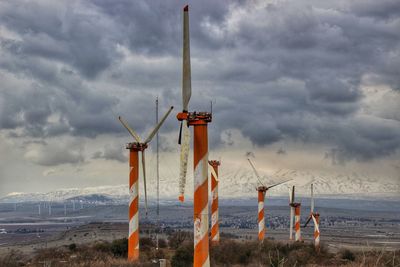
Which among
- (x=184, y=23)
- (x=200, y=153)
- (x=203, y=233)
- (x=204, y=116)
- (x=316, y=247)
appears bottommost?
(x=316, y=247)

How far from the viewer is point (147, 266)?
124ft

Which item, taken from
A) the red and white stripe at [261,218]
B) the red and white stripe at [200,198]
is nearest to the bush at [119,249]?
the red and white stripe at [261,218]

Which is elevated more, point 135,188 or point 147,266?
point 135,188

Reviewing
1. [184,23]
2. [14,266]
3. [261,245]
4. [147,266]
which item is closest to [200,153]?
[184,23]

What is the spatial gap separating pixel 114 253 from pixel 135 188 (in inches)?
443

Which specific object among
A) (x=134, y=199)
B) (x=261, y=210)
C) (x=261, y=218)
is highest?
(x=134, y=199)

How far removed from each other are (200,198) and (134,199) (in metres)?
23.4

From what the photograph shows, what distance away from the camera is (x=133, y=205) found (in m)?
50.7

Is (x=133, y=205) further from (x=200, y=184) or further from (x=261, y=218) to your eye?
(x=261, y=218)

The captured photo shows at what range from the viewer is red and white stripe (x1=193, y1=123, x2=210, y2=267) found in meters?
28.2

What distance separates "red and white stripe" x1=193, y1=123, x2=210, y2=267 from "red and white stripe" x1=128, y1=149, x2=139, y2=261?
22.4 m

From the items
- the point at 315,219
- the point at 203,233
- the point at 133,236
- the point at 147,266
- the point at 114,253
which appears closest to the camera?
the point at 203,233

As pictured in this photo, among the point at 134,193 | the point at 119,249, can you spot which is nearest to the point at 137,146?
the point at 134,193

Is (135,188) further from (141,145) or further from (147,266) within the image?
(147,266)
